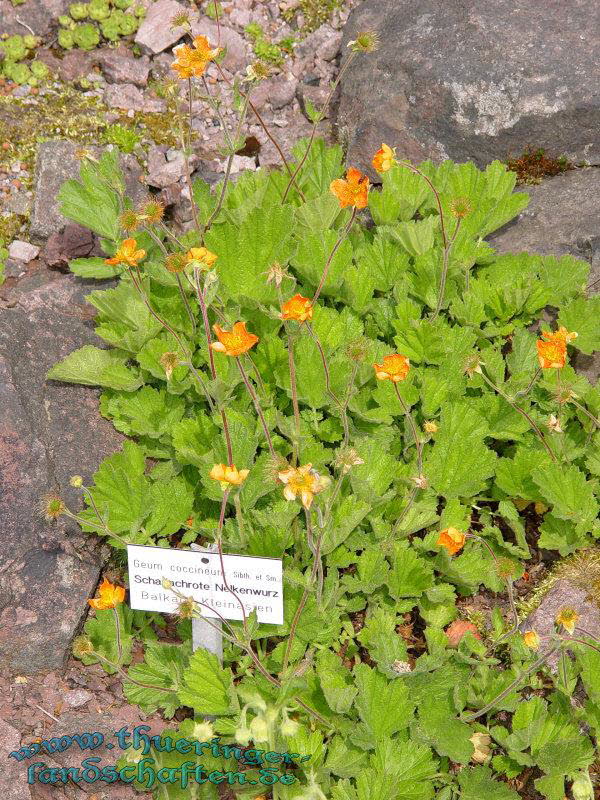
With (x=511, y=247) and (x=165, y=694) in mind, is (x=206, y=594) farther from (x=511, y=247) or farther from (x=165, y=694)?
(x=511, y=247)

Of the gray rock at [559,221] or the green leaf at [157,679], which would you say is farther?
the gray rock at [559,221]

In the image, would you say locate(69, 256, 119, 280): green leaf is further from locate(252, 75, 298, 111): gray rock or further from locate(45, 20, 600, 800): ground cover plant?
locate(252, 75, 298, 111): gray rock

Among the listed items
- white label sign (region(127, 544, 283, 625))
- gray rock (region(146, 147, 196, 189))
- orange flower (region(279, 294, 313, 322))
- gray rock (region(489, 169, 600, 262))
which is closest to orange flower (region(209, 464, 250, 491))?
white label sign (region(127, 544, 283, 625))

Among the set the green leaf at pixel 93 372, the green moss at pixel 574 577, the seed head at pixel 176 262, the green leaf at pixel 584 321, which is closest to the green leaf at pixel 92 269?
the green leaf at pixel 93 372

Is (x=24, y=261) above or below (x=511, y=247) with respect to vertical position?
below

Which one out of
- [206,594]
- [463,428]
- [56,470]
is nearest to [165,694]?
[206,594]

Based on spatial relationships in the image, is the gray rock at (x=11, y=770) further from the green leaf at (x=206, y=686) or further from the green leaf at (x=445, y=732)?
the green leaf at (x=445, y=732)
